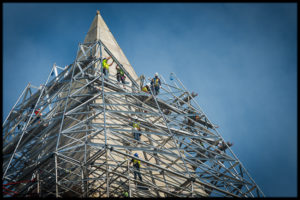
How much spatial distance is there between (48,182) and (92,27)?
62.2ft

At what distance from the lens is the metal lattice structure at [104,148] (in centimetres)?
1541

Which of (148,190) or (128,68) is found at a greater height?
(128,68)

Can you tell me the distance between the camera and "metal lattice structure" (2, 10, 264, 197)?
50.6ft

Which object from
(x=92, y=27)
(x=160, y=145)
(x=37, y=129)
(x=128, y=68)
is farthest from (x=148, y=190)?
(x=92, y=27)

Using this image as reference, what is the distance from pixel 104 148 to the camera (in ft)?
48.2

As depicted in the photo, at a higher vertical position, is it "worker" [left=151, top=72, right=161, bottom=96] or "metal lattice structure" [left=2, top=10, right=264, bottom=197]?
"worker" [left=151, top=72, right=161, bottom=96]

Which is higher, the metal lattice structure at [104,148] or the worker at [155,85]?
the worker at [155,85]

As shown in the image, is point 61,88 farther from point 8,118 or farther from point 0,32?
point 0,32

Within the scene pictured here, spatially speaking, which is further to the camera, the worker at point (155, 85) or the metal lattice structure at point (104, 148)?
the worker at point (155, 85)

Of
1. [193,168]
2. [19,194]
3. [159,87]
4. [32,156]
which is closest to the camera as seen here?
[19,194]

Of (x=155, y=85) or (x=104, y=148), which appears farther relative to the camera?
(x=155, y=85)

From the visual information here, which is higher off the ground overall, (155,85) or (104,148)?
(155,85)

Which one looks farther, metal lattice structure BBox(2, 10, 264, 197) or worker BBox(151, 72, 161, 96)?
worker BBox(151, 72, 161, 96)

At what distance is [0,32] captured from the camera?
12250mm
